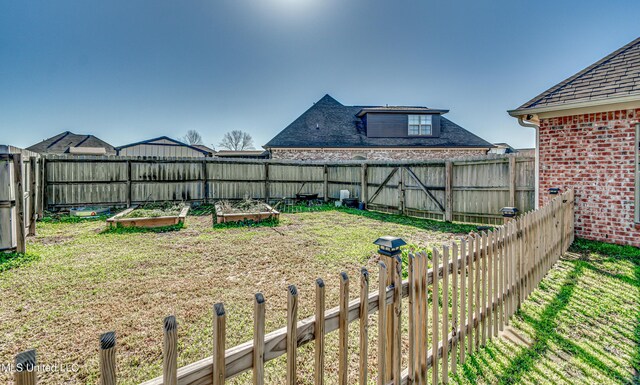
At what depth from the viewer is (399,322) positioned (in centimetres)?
185

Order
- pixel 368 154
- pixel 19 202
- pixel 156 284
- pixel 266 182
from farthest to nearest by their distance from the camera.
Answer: pixel 368 154
pixel 266 182
pixel 19 202
pixel 156 284

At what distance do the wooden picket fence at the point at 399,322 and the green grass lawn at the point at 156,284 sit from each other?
0.66 meters

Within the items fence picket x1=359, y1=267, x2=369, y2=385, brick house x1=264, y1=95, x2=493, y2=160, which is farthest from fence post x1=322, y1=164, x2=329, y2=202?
fence picket x1=359, y1=267, x2=369, y2=385

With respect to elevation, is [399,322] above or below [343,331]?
below

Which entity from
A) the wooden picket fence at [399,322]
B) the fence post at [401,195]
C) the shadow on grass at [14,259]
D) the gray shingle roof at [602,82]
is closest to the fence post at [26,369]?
the wooden picket fence at [399,322]

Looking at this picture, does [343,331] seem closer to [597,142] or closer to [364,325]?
[364,325]

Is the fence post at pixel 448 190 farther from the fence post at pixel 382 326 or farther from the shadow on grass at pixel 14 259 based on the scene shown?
the shadow on grass at pixel 14 259

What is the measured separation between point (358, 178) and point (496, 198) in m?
5.71

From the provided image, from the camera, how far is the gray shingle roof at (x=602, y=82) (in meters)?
5.35

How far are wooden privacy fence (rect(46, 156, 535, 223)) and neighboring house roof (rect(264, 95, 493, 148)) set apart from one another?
357 cm

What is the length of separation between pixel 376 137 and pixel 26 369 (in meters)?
18.0

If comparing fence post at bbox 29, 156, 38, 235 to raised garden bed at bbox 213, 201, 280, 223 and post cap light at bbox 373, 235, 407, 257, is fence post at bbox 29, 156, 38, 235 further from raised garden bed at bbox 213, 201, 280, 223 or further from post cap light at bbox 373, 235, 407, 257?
post cap light at bbox 373, 235, 407, 257

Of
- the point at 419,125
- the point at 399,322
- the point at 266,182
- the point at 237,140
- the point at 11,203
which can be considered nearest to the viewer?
the point at 399,322

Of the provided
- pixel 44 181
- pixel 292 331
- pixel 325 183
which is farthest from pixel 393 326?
pixel 44 181
